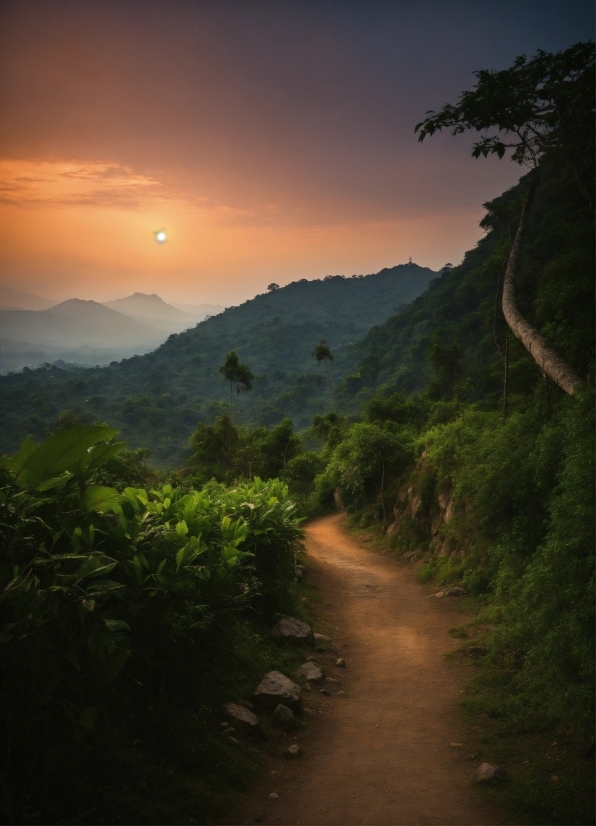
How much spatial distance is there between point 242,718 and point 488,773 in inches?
87.7

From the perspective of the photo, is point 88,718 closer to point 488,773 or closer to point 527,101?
point 488,773

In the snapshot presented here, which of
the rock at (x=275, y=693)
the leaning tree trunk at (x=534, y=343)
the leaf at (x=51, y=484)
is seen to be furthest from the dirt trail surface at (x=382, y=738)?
the leaning tree trunk at (x=534, y=343)

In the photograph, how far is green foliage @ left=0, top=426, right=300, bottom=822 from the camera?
3184mm

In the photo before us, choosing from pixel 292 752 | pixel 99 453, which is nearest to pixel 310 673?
pixel 292 752

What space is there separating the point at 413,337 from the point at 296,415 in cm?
2369

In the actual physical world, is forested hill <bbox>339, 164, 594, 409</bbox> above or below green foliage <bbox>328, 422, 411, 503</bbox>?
above

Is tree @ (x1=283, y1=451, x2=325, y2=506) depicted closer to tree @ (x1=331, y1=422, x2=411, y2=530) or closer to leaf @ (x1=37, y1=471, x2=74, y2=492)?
tree @ (x1=331, y1=422, x2=411, y2=530)

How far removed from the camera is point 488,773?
4410mm

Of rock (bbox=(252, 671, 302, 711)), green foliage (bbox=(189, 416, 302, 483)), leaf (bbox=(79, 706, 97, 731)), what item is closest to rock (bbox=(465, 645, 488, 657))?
rock (bbox=(252, 671, 302, 711))

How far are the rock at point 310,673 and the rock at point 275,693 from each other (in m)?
0.66

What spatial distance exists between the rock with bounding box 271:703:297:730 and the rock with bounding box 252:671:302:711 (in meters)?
0.11

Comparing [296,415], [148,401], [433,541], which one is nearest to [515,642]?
[433,541]

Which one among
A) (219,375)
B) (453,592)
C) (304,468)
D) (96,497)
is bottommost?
(304,468)

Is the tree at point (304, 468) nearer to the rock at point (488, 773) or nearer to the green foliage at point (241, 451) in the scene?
the green foliage at point (241, 451)
